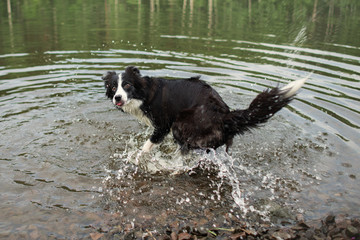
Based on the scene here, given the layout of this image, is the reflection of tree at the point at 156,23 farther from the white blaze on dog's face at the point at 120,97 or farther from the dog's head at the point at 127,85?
the white blaze on dog's face at the point at 120,97

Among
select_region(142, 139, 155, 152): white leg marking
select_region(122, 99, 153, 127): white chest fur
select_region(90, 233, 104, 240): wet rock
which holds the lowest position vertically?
select_region(90, 233, 104, 240): wet rock

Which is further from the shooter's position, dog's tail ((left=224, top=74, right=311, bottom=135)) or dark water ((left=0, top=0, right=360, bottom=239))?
dark water ((left=0, top=0, right=360, bottom=239))

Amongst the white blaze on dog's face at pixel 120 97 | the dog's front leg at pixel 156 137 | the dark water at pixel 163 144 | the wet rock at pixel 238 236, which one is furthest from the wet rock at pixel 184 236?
the white blaze on dog's face at pixel 120 97

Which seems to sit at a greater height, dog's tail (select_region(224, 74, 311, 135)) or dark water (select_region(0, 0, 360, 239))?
dog's tail (select_region(224, 74, 311, 135))

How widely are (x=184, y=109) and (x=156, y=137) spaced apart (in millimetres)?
908

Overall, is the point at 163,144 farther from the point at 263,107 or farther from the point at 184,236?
the point at 184,236

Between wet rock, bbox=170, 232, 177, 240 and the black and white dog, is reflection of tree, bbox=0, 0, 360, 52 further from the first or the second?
wet rock, bbox=170, 232, 177, 240

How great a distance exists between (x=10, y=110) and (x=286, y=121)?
6.49 meters

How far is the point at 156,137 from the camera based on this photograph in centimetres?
614

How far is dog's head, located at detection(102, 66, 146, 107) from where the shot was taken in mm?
5524

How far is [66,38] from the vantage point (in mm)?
14812

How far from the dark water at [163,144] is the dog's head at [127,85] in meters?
1.18

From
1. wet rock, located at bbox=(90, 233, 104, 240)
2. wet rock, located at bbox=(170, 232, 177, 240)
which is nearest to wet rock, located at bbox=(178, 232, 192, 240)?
wet rock, located at bbox=(170, 232, 177, 240)

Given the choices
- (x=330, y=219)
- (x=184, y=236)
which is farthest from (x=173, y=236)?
(x=330, y=219)
